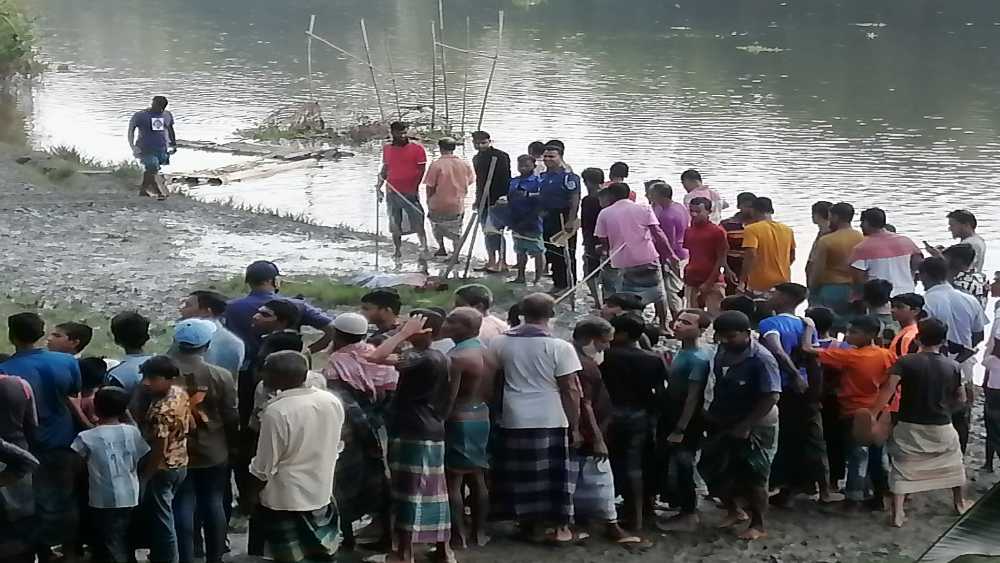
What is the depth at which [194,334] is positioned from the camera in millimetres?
5770

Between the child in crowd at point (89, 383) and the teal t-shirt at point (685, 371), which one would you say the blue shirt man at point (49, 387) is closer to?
the child in crowd at point (89, 383)

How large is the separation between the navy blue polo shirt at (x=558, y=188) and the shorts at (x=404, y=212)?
218 centimetres

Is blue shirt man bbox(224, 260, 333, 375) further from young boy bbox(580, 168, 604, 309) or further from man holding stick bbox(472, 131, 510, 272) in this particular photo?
man holding stick bbox(472, 131, 510, 272)

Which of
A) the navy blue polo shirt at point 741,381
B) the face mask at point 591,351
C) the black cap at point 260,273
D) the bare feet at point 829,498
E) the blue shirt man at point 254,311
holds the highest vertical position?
the black cap at point 260,273

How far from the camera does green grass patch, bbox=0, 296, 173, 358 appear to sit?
32.6 ft

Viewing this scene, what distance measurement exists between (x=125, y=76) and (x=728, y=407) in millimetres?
34384

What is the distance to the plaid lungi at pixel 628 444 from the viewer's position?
266 inches

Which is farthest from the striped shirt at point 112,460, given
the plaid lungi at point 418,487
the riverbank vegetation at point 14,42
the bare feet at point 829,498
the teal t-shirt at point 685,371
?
the riverbank vegetation at point 14,42

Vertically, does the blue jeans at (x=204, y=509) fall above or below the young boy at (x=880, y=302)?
below

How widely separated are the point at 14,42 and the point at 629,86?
17.2 metres

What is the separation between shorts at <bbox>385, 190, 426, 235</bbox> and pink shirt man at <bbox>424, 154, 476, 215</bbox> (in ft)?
0.99

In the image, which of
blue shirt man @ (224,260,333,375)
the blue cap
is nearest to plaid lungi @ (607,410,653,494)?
blue shirt man @ (224,260,333,375)

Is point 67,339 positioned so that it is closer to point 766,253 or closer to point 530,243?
point 766,253

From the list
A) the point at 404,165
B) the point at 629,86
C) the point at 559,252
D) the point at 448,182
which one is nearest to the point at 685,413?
the point at 559,252
